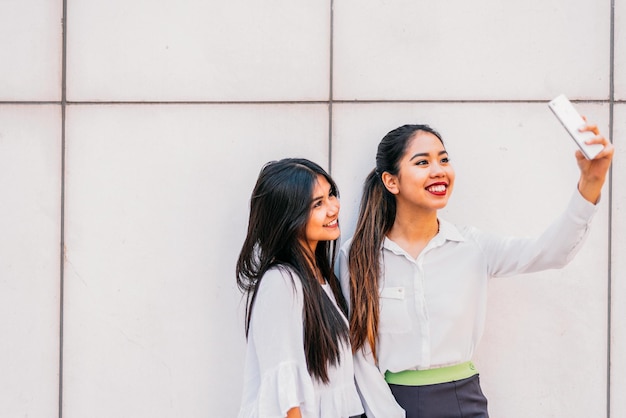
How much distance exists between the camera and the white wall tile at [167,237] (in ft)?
11.3

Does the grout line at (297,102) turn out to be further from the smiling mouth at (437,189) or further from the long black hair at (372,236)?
the smiling mouth at (437,189)

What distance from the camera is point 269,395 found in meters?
2.59

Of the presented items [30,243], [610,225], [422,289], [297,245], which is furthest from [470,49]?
[30,243]

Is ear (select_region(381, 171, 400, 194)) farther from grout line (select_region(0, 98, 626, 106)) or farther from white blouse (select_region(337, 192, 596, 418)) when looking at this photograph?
grout line (select_region(0, 98, 626, 106))

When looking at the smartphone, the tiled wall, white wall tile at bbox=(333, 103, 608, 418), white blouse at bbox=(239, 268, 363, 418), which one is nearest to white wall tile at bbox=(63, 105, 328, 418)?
the tiled wall

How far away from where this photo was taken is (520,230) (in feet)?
11.1

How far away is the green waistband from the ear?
0.76m

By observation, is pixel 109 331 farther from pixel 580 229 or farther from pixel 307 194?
pixel 580 229

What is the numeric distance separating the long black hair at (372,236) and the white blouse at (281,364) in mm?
278

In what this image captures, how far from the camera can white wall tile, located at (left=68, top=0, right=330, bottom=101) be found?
3.43 metres

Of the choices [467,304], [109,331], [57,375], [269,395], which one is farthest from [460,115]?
[57,375]

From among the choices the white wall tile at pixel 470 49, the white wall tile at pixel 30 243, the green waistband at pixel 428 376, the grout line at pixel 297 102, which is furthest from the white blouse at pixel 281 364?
the white wall tile at pixel 30 243

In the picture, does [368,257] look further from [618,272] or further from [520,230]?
[618,272]

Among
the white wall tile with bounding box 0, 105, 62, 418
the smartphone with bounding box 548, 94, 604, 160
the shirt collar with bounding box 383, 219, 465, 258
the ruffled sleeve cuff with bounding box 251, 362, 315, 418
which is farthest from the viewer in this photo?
the white wall tile with bounding box 0, 105, 62, 418
